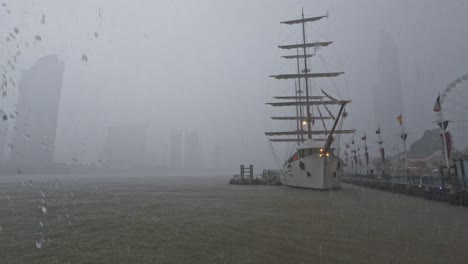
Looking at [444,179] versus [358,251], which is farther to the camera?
[444,179]

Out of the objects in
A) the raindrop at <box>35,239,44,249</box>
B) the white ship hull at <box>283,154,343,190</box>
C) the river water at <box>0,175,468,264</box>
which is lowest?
the raindrop at <box>35,239,44,249</box>

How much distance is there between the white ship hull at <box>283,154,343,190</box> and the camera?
31.7 meters

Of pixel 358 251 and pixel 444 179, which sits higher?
pixel 444 179

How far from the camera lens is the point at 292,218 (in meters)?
15.1

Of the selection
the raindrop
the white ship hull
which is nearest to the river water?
the raindrop

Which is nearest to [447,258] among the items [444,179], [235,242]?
[235,242]

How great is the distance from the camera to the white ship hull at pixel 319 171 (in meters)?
31.7

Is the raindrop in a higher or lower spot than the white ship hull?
lower

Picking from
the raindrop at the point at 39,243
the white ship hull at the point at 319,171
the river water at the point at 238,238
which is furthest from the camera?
the white ship hull at the point at 319,171

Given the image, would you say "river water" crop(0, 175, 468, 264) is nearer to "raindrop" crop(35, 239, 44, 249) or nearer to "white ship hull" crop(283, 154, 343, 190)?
"raindrop" crop(35, 239, 44, 249)

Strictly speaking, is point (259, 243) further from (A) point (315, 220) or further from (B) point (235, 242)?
(A) point (315, 220)

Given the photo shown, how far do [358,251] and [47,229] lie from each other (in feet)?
49.0

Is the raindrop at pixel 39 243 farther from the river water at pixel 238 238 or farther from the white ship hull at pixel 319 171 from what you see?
the white ship hull at pixel 319 171

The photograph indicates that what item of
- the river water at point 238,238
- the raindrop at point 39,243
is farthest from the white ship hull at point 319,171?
the raindrop at point 39,243
